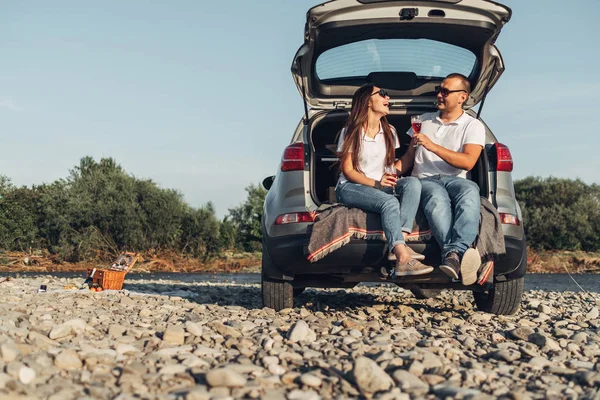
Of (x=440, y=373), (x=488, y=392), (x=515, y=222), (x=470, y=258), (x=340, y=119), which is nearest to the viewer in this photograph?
(x=488, y=392)

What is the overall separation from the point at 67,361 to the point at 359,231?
2.39 metres

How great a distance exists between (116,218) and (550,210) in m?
17.5

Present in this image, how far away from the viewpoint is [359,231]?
4809 mm

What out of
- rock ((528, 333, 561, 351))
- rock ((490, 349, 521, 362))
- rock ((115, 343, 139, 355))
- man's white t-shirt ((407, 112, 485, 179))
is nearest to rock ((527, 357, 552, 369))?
rock ((490, 349, 521, 362))

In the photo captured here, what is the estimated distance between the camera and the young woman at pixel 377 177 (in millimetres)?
4656

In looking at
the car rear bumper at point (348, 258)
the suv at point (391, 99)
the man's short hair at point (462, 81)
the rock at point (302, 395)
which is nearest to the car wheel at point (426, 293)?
the suv at point (391, 99)

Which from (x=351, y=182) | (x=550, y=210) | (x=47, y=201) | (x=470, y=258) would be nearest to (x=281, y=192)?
(x=351, y=182)

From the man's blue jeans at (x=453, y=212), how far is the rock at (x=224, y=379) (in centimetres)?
227

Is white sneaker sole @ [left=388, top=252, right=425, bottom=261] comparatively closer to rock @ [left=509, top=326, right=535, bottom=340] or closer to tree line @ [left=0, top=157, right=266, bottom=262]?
rock @ [left=509, top=326, right=535, bottom=340]

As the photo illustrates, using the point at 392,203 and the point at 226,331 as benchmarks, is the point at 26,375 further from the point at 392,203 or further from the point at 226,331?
the point at 392,203

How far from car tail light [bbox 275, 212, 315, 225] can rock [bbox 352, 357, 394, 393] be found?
6.73ft

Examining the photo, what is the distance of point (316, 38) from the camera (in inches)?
213

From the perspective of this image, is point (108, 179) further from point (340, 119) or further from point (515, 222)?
point (515, 222)

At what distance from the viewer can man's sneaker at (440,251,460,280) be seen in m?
4.49
